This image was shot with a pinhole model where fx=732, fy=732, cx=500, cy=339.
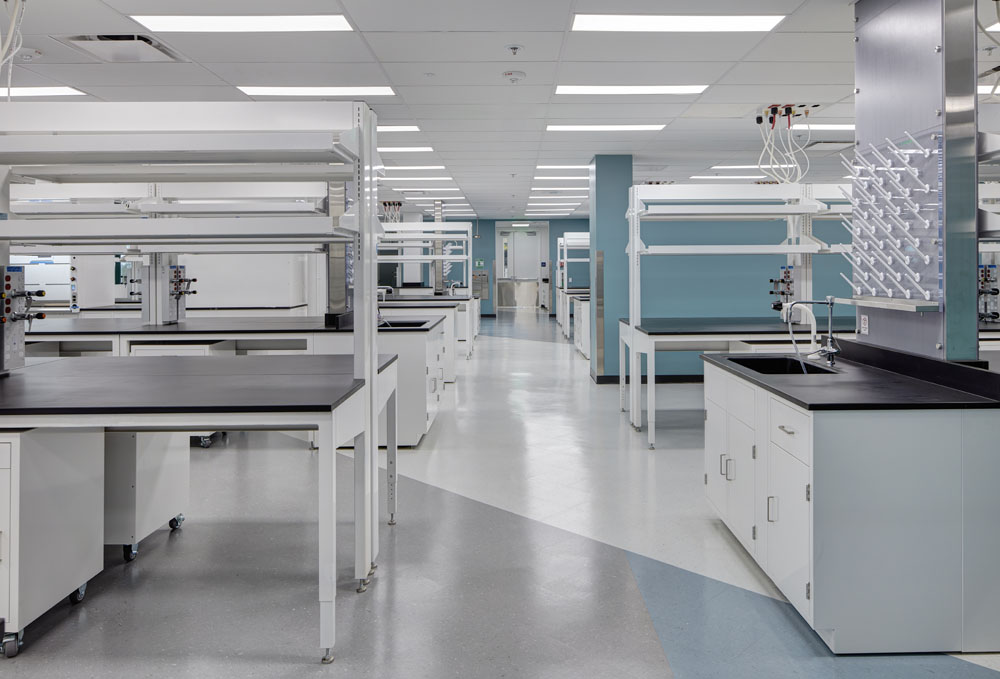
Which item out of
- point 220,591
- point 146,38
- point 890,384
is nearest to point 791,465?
point 890,384

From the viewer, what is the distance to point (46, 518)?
2.36 m

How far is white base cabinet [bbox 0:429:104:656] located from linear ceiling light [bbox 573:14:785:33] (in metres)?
3.15

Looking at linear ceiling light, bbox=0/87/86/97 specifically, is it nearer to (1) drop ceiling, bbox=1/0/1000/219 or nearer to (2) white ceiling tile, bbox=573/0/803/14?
(1) drop ceiling, bbox=1/0/1000/219

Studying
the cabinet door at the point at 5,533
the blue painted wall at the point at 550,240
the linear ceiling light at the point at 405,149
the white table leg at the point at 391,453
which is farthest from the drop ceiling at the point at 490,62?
the blue painted wall at the point at 550,240

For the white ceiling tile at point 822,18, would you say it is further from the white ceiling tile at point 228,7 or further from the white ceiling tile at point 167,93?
the white ceiling tile at point 167,93

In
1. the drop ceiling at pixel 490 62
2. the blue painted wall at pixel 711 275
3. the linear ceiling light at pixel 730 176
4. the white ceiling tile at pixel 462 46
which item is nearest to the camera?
the drop ceiling at pixel 490 62

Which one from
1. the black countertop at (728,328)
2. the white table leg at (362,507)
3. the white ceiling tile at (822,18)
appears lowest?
the white table leg at (362,507)

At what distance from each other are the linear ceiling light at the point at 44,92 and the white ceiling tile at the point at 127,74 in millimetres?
189

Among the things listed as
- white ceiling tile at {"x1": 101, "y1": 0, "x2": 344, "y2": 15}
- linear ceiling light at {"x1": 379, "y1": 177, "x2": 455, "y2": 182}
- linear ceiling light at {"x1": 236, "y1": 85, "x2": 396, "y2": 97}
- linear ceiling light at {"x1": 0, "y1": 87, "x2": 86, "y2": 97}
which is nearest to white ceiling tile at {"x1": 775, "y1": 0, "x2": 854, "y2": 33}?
white ceiling tile at {"x1": 101, "y1": 0, "x2": 344, "y2": 15}

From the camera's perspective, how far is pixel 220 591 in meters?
2.76

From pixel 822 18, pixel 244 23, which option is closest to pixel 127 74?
pixel 244 23

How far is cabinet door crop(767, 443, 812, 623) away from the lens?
90.4 inches

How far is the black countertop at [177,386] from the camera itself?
7.29 ft

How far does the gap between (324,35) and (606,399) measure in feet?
14.2
